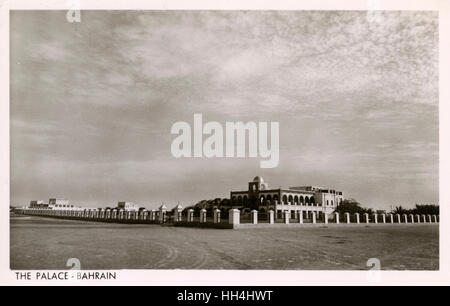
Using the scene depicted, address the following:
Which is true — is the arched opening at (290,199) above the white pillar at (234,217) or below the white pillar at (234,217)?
above

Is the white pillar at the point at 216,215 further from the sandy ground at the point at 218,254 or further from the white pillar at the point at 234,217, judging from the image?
the sandy ground at the point at 218,254

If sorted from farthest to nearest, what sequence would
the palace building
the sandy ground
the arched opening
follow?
the arched opening → the palace building → the sandy ground

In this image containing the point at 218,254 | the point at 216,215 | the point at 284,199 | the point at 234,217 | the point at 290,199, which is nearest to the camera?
the point at 218,254

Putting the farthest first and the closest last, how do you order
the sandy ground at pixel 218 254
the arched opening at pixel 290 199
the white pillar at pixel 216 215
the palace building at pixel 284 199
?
the arched opening at pixel 290 199 → the palace building at pixel 284 199 → the white pillar at pixel 216 215 → the sandy ground at pixel 218 254

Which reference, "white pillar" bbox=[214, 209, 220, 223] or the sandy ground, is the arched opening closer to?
"white pillar" bbox=[214, 209, 220, 223]

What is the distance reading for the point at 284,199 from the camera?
32.1 m

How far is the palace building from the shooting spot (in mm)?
28447

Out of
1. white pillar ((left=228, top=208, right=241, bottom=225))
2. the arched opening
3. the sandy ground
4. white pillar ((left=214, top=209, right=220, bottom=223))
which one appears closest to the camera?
the sandy ground

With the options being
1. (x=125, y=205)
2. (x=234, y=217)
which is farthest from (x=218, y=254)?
(x=125, y=205)

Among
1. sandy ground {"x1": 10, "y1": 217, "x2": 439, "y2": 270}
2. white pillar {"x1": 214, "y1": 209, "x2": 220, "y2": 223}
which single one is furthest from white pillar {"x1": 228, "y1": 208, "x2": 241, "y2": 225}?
sandy ground {"x1": 10, "y1": 217, "x2": 439, "y2": 270}

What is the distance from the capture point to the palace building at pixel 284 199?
2845 centimetres

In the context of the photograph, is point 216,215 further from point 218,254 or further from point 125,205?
point 125,205

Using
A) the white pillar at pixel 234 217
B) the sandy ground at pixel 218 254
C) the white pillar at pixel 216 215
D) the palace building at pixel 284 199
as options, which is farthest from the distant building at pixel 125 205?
A: the palace building at pixel 284 199

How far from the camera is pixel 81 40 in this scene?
30.3 ft
